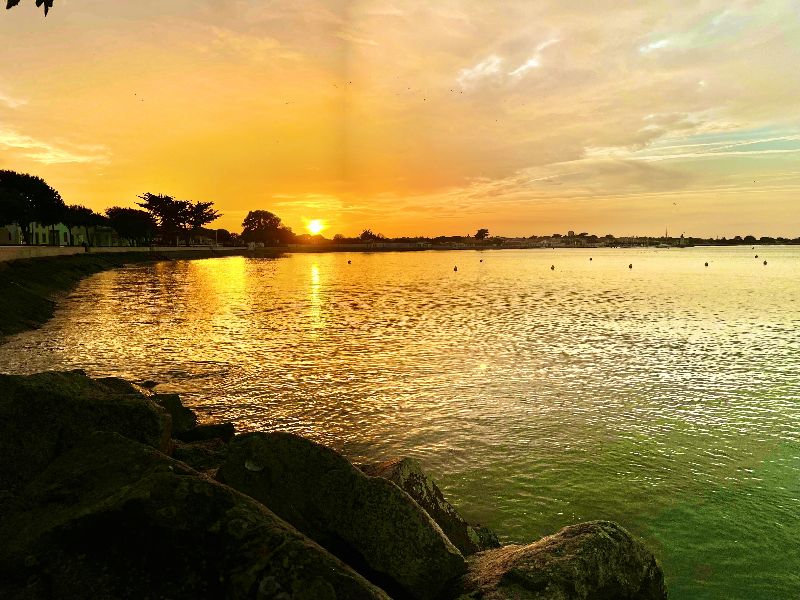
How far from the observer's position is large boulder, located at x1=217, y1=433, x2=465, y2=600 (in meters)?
5.11

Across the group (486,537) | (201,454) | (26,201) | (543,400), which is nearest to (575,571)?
(486,537)

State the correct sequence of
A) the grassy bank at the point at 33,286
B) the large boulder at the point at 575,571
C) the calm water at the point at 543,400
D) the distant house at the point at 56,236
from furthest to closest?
the distant house at the point at 56,236 → the grassy bank at the point at 33,286 → the calm water at the point at 543,400 → the large boulder at the point at 575,571

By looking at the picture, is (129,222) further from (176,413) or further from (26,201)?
(176,413)

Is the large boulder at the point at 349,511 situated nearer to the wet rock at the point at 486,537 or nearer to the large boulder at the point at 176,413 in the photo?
the wet rock at the point at 486,537

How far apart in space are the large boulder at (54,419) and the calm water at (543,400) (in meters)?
5.97

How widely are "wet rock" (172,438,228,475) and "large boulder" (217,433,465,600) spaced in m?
3.92

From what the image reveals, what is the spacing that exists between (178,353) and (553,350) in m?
17.4

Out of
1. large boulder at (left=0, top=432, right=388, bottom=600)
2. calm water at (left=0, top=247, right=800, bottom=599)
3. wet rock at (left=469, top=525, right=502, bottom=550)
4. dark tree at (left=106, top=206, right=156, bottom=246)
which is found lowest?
calm water at (left=0, top=247, right=800, bottom=599)

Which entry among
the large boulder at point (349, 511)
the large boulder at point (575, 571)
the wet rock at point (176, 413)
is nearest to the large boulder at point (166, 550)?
the large boulder at point (349, 511)

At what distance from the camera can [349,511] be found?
538 centimetres

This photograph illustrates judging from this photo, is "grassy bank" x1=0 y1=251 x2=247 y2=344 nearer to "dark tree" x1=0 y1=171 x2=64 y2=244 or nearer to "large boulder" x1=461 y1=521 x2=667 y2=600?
"dark tree" x1=0 y1=171 x2=64 y2=244

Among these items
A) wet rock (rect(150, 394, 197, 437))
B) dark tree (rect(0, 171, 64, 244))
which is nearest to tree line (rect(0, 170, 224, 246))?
dark tree (rect(0, 171, 64, 244))

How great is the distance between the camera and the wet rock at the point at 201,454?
31.6 feet

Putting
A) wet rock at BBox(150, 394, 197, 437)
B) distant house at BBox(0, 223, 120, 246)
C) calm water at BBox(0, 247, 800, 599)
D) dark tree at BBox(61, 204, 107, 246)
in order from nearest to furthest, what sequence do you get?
calm water at BBox(0, 247, 800, 599)
wet rock at BBox(150, 394, 197, 437)
distant house at BBox(0, 223, 120, 246)
dark tree at BBox(61, 204, 107, 246)
